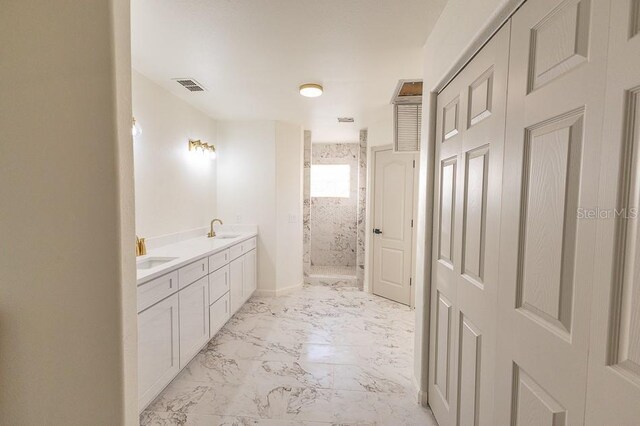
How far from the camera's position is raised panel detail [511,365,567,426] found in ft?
2.49

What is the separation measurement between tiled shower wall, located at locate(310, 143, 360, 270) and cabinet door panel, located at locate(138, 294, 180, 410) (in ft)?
13.6

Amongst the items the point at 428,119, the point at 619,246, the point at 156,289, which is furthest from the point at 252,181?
the point at 619,246

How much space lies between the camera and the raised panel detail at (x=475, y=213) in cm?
118

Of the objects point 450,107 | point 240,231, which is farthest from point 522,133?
point 240,231

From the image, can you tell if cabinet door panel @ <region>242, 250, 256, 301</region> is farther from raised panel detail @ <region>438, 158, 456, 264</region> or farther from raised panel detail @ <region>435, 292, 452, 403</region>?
raised panel detail @ <region>438, 158, 456, 264</region>

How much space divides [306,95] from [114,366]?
259 centimetres

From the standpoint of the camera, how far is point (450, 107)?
157 centimetres

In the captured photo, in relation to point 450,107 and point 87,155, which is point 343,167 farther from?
point 87,155

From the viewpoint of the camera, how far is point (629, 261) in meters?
0.57

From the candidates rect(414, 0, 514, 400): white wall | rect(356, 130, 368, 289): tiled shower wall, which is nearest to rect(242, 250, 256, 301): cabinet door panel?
rect(356, 130, 368, 289): tiled shower wall

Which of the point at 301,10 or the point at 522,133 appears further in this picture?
the point at 301,10

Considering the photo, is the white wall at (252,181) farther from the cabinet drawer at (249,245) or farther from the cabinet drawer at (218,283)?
the cabinet drawer at (218,283)

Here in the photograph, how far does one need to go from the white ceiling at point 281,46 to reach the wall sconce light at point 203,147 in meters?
0.47

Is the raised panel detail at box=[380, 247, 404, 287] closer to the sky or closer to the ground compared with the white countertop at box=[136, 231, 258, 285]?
closer to the ground
